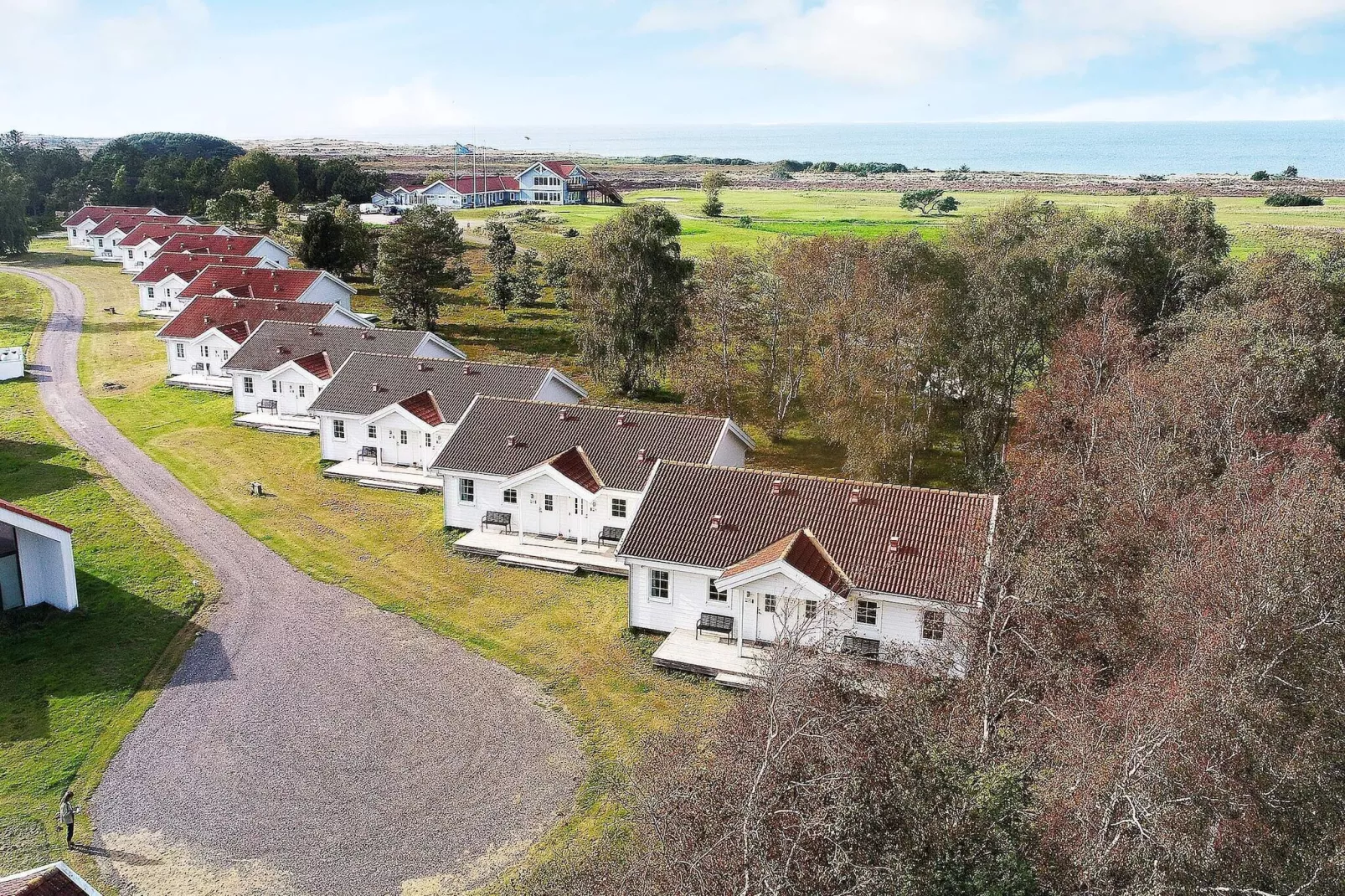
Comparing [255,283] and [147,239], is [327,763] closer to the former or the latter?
[255,283]

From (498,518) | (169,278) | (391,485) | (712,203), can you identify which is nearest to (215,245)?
(169,278)

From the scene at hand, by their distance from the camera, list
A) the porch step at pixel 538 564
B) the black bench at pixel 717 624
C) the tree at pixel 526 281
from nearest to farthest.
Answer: the black bench at pixel 717 624, the porch step at pixel 538 564, the tree at pixel 526 281

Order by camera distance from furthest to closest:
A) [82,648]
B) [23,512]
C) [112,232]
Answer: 1. [112,232]
2. [23,512]
3. [82,648]

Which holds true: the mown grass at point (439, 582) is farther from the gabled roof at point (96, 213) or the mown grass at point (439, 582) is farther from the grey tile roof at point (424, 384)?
the gabled roof at point (96, 213)

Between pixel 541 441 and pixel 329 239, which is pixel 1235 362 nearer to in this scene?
pixel 541 441

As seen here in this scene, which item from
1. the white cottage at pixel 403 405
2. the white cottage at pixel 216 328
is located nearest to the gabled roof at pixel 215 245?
the white cottage at pixel 216 328

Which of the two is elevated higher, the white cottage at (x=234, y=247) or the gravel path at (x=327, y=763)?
the white cottage at (x=234, y=247)
